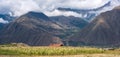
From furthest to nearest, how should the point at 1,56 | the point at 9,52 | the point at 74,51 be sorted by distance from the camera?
the point at 74,51 → the point at 9,52 → the point at 1,56

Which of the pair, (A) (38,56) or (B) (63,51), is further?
(B) (63,51)

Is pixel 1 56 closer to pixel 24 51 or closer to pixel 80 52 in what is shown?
pixel 24 51

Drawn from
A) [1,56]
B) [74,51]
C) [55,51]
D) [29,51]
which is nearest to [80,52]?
[74,51]

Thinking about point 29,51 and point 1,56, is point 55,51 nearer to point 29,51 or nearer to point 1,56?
point 29,51

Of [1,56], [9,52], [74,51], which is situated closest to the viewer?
[1,56]

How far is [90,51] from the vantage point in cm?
16862

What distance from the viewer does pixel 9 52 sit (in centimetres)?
15325

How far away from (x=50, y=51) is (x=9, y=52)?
1948 cm

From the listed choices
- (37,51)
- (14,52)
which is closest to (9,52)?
(14,52)

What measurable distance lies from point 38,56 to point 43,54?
1370 centimetres

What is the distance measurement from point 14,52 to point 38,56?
60.4 ft

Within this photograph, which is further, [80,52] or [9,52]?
[80,52]

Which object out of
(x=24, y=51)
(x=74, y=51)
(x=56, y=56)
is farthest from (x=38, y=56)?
(x=74, y=51)

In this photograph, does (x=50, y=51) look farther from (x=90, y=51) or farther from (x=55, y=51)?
(x=90, y=51)
